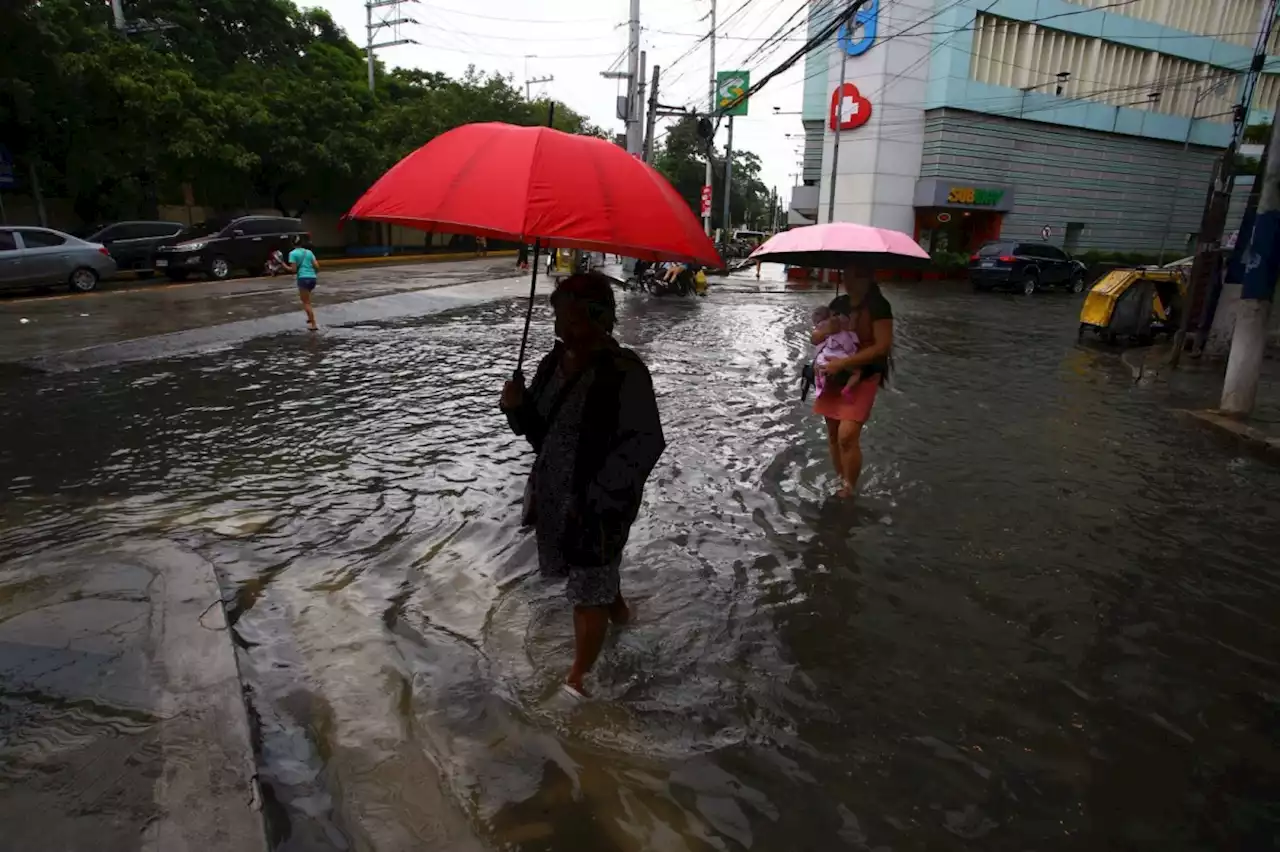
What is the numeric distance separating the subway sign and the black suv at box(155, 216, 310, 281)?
967 inches

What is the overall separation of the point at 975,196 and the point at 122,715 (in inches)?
1370

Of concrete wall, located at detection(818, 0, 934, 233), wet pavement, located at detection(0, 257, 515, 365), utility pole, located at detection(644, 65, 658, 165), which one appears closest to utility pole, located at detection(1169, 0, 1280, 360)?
wet pavement, located at detection(0, 257, 515, 365)

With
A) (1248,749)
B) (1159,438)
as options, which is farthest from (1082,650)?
(1159,438)

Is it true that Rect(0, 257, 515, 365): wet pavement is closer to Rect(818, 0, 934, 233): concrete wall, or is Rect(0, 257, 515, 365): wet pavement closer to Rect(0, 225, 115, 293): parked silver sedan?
Rect(0, 225, 115, 293): parked silver sedan

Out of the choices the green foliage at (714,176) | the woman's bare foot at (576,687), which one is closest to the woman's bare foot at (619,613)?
the woman's bare foot at (576,687)

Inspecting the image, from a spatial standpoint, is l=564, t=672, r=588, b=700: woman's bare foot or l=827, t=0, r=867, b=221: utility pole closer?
l=564, t=672, r=588, b=700: woman's bare foot

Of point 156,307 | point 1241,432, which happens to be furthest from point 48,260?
point 1241,432

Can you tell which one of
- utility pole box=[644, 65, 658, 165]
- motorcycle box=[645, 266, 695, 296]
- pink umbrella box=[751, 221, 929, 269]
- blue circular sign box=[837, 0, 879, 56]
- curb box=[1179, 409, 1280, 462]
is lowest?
Result: curb box=[1179, 409, 1280, 462]

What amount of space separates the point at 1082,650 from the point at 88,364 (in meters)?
10.3

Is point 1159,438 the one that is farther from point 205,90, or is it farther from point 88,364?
point 205,90

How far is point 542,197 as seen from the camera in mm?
2590

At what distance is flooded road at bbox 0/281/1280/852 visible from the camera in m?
2.57

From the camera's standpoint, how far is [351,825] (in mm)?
2430

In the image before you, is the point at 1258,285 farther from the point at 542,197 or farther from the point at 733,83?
the point at 733,83
